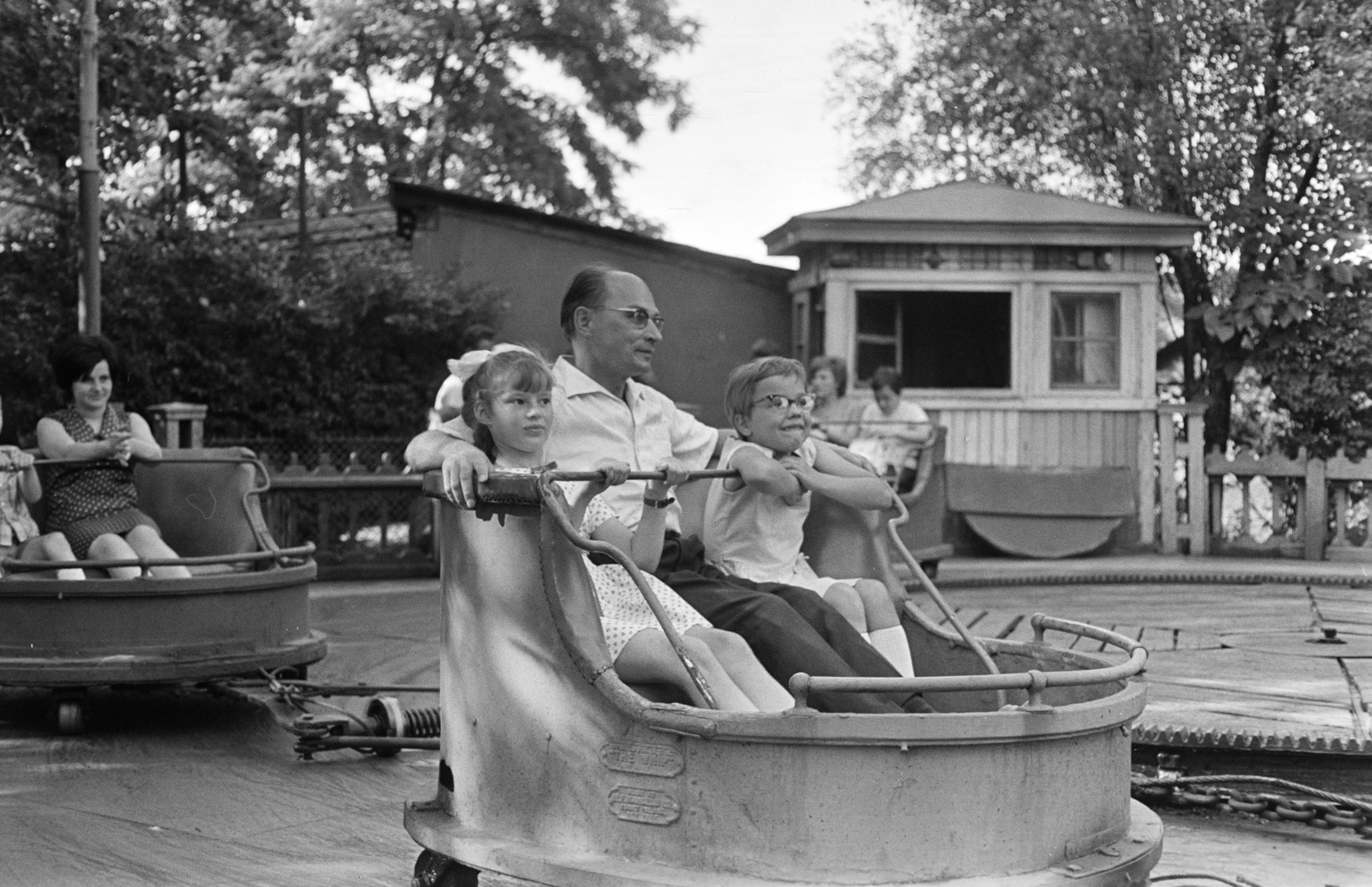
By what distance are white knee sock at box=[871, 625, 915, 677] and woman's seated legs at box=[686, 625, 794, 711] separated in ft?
1.70

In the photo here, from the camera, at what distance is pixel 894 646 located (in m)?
3.76

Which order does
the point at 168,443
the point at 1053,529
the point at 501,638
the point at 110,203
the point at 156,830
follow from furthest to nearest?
the point at 110,203
the point at 1053,529
the point at 168,443
the point at 156,830
the point at 501,638

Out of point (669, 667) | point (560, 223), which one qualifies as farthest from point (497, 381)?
point (560, 223)

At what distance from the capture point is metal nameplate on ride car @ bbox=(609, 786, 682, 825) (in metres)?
2.95

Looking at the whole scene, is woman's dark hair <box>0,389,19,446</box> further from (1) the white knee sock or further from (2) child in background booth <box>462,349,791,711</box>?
(1) the white knee sock

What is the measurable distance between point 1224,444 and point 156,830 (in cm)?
1345

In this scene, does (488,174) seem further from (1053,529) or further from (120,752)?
(120,752)

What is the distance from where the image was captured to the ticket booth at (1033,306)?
13.4m

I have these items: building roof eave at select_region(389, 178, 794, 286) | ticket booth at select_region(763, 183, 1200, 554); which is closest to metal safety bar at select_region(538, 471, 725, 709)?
ticket booth at select_region(763, 183, 1200, 554)

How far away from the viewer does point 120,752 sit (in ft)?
17.6

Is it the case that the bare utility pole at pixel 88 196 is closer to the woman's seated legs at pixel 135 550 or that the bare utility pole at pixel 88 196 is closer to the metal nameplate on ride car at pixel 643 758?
the woman's seated legs at pixel 135 550

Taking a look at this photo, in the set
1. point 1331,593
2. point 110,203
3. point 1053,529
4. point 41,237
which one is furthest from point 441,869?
point 110,203

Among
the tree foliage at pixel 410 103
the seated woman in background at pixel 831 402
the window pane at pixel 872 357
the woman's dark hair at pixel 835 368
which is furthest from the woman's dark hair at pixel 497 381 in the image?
the tree foliage at pixel 410 103

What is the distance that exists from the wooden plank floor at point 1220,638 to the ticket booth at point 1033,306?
3.19m
